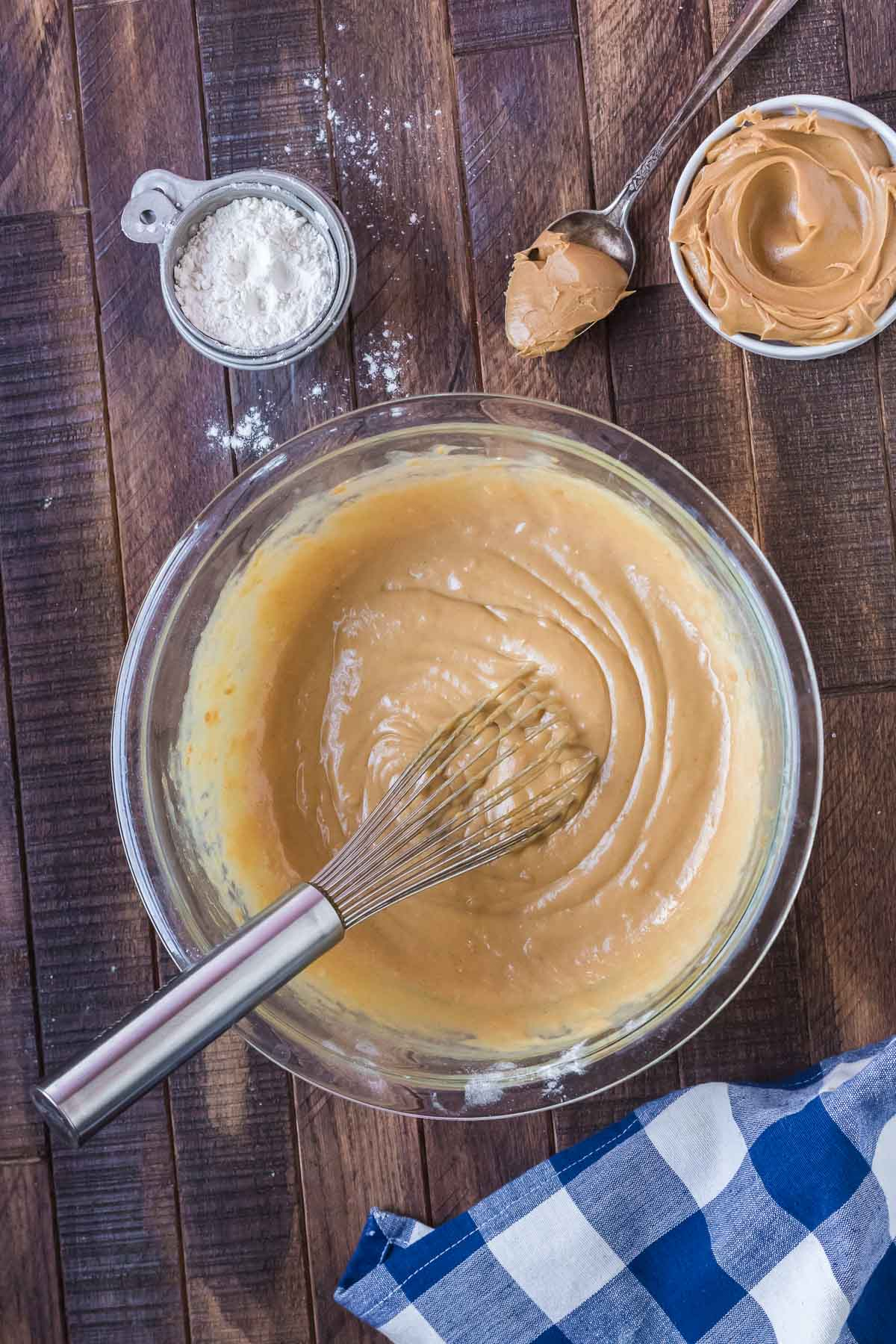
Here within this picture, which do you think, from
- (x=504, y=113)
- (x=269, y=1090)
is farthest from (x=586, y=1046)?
(x=504, y=113)

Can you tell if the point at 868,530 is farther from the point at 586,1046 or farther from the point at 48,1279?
the point at 48,1279

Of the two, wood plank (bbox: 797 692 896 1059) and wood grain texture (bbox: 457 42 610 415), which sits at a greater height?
wood grain texture (bbox: 457 42 610 415)

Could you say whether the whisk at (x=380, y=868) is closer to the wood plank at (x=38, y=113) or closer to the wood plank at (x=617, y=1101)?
the wood plank at (x=617, y=1101)

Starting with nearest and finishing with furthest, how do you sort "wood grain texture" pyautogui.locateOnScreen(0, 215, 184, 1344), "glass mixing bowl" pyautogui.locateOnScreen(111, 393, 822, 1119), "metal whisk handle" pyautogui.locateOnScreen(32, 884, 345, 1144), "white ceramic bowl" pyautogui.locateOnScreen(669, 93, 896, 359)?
"metal whisk handle" pyautogui.locateOnScreen(32, 884, 345, 1144) < "glass mixing bowl" pyautogui.locateOnScreen(111, 393, 822, 1119) < "white ceramic bowl" pyautogui.locateOnScreen(669, 93, 896, 359) < "wood grain texture" pyautogui.locateOnScreen(0, 215, 184, 1344)

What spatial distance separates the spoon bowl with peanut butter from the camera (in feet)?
3.86

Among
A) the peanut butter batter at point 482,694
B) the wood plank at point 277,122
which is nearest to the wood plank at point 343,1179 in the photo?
the peanut butter batter at point 482,694

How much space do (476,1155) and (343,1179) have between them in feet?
0.48

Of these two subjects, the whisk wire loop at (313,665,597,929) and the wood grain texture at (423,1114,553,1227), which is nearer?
the whisk wire loop at (313,665,597,929)

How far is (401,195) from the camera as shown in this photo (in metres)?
1.26

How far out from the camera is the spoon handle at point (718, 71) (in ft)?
3.95

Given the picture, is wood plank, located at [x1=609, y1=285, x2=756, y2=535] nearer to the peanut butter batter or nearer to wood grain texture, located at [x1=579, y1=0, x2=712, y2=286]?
wood grain texture, located at [x1=579, y1=0, x2=712, y2=286]

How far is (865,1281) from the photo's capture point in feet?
3.91

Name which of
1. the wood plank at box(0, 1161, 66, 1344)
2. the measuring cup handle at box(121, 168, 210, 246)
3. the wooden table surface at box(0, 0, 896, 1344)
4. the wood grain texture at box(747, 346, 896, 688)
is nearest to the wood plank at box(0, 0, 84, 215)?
the wooden table surface at box(0, 0, 896, 1344)

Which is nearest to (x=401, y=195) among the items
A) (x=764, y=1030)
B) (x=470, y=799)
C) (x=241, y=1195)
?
(x=470, y=799)
